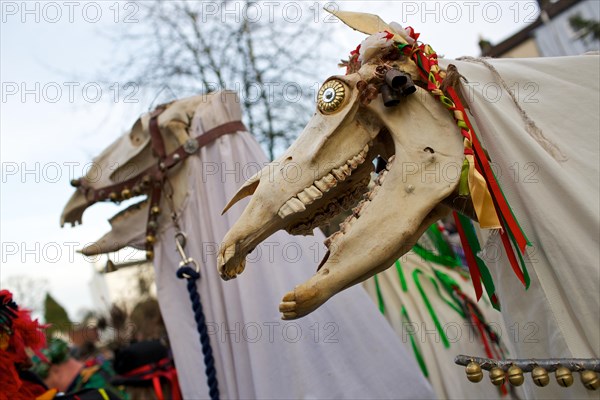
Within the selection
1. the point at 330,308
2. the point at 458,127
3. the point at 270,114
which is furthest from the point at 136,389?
the point at 270,114

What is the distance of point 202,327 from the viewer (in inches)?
105

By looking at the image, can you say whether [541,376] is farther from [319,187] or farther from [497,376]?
[319,187]

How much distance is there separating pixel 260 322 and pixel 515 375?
1.38 metres

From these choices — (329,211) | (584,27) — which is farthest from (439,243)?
(584,27)

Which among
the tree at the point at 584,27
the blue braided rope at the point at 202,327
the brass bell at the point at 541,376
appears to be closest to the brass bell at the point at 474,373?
the brass bell at the point at 541,376

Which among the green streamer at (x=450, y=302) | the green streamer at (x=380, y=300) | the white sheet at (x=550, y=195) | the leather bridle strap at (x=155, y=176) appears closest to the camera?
the white sheet at (x=550, y=195)

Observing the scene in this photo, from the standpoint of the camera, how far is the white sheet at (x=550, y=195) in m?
1.44

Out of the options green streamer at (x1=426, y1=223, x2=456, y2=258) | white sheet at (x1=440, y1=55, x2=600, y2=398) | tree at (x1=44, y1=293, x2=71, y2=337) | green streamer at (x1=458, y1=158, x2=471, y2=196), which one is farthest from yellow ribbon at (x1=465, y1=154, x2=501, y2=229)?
tree at (x1=44, y1=293, x2=71, y2=337)

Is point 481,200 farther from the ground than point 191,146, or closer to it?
closer to it

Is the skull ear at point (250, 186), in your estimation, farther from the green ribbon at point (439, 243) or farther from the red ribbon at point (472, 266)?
the green ribbon at point (439, 243)

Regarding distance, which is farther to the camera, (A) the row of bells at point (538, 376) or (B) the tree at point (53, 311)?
(B) the tree at point (53, 311)

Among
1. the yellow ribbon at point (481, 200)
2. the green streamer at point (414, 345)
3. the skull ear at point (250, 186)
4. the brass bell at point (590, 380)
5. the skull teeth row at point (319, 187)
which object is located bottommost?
the green streamer at point (414, 345)

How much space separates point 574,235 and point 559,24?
3065 centimetres

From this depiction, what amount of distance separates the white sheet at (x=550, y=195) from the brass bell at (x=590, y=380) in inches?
3.1
